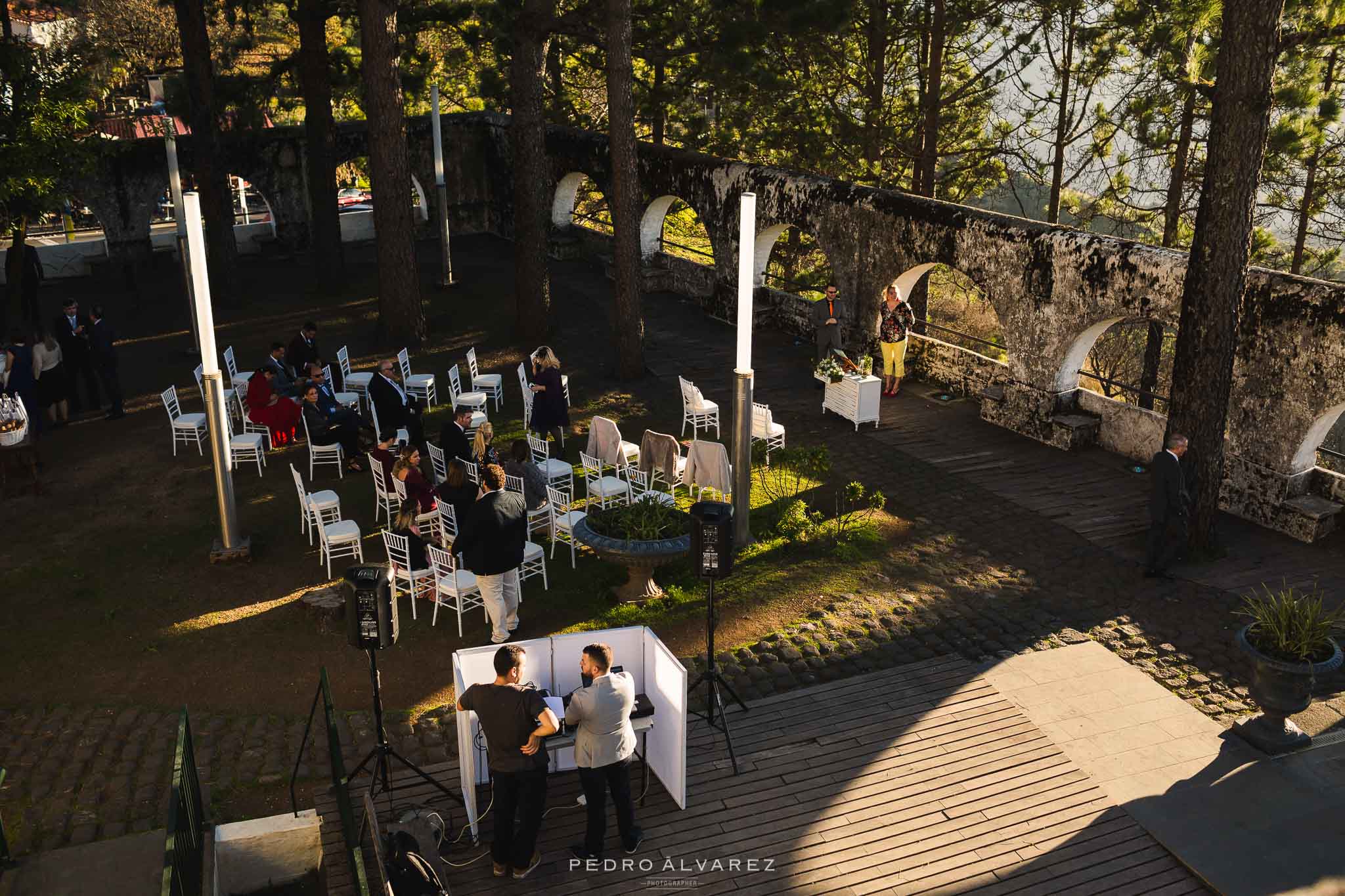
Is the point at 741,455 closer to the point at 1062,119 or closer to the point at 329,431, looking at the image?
the point at 329,431

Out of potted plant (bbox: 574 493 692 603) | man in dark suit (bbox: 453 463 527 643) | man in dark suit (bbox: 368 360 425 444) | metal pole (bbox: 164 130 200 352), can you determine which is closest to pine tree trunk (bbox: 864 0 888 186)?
man in dark suit (bbox: 368 360 425 444)

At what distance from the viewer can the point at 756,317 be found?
19.5 metres

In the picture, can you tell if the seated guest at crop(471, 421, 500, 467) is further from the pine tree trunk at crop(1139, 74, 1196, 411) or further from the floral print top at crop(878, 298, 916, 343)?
the pine tree trunk at crop(1139, 74, 1196, 411)

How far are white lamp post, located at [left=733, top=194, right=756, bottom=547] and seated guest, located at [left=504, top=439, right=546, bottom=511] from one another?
1.82 m

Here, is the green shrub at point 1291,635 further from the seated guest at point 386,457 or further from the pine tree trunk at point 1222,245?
the seated guest at point 386,457

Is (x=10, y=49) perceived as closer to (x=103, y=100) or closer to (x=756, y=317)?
(x=756, y=317)

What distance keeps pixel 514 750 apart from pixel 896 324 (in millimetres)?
10406

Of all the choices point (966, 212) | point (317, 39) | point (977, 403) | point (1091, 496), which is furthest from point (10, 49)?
point (1091, 496)

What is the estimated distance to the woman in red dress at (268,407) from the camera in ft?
45.4

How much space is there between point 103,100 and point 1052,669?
2704cm

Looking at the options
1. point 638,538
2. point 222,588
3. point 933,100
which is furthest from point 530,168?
point 638,538

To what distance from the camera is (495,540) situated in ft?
29.2

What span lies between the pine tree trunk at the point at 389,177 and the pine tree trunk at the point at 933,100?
31.5 ft

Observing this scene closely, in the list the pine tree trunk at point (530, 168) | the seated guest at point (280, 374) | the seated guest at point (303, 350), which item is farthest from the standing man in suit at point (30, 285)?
the pine tree trunk at point (530, 168)
